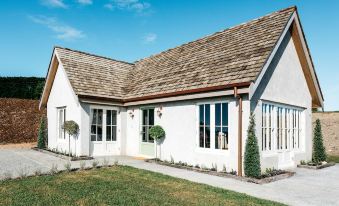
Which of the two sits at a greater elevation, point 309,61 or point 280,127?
point 309,61

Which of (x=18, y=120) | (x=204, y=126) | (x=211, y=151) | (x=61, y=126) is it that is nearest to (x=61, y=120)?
(x=61, y=126)

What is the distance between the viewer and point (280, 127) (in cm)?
1263

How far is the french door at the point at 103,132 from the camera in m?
15.5

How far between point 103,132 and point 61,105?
3.20 m

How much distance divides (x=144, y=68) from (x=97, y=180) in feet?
36.4

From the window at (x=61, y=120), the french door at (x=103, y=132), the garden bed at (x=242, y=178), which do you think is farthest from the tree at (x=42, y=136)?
the garden bed at (x=242, y=178)

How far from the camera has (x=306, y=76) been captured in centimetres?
1516

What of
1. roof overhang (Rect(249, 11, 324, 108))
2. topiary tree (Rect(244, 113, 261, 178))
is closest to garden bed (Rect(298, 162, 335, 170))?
roof overhang (Rect(249, 11, 324, 108))

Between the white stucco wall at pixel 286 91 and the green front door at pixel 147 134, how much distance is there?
570 centimetres

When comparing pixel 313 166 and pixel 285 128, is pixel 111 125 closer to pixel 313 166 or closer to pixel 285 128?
pixel 285 128

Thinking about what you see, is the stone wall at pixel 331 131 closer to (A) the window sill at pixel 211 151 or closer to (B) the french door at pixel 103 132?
(A) the window sill at pixel 211 151

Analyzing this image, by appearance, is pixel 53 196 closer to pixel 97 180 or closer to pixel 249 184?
pixel 97 180

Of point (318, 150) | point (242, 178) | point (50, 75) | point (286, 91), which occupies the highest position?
point (50, 75)

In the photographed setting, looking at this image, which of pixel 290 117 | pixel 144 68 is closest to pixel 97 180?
pixel 290 117
